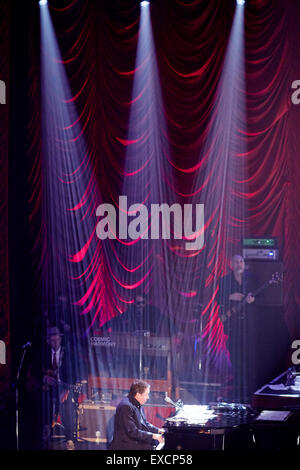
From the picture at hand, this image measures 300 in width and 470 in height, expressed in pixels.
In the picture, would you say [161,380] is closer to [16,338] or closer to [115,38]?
[16,338]

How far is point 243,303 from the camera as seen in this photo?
8.56m

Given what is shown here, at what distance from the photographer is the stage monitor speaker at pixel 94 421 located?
7832 mm

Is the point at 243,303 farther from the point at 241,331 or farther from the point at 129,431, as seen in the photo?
the point at 129,431

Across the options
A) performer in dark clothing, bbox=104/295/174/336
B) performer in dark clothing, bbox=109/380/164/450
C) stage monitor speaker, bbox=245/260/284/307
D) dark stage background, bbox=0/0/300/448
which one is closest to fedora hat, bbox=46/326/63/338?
dark stage background, bbox=0/0/300/448

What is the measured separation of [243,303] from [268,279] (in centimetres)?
43

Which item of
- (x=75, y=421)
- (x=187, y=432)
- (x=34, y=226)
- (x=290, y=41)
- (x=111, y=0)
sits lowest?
(x=75, y=421)

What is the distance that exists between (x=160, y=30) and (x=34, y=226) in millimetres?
3044

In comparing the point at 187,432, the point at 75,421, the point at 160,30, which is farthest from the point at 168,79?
the point at 187,432

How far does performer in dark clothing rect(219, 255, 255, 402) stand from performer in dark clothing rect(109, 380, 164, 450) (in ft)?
7.46

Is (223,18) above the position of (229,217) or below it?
above

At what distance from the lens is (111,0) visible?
30.0ft

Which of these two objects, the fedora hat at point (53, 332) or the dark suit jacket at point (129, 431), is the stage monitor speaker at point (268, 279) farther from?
the dark suit jacket at point (129, 431)

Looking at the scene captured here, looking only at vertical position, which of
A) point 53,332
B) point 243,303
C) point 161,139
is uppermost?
point 161,139

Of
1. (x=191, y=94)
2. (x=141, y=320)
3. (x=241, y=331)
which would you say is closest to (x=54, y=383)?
(x=141, y=320)
